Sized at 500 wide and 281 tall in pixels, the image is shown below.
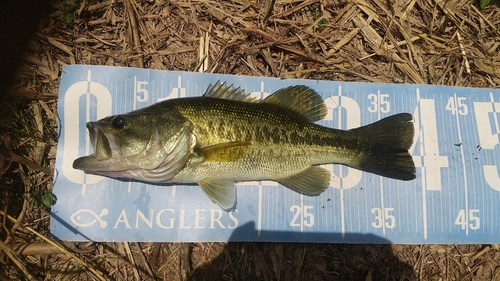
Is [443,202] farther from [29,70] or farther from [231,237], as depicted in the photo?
[29,70]

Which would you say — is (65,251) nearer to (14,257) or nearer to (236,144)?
(14,257)

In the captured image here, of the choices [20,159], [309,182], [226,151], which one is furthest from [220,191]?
[20,159]

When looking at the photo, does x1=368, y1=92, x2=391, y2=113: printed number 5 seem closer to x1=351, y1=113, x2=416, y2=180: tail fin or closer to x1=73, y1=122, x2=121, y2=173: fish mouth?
x1=351, y1=113, x2=416, y2=180: tail fin

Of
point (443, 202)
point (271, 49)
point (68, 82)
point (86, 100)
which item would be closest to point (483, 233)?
point (443, 202)

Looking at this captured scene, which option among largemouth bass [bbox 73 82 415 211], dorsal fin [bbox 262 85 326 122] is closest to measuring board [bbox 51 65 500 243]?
largemouth bass [bbox 73 82 415 211]

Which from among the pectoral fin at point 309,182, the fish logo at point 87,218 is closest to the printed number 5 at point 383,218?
the pectoral fin at point 309,182

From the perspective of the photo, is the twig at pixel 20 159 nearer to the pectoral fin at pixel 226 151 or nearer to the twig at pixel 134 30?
the twig at pixel 134 30
